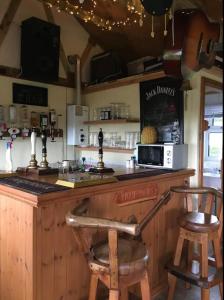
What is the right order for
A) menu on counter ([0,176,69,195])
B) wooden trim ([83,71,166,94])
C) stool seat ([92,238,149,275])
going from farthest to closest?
wooden trim ([83,71,166,94]), menu on counter ([0,176,69,195]), stool seat ([92,238,149,275])

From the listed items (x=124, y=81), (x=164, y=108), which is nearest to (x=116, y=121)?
(x=124, y=81)

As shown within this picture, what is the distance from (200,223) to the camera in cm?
204

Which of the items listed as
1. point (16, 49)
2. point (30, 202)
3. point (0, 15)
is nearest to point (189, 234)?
point (30, 202)

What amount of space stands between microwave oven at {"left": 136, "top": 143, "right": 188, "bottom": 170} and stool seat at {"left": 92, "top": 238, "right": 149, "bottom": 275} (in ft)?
3.56

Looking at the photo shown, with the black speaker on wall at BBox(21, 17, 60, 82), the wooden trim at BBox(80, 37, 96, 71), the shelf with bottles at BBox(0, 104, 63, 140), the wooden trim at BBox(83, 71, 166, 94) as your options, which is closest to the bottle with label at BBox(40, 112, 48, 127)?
the shelf with bottles at BBox(0, 104, 63, 140)

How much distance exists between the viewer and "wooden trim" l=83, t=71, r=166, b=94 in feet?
10.8

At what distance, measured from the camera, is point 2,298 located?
195 cm

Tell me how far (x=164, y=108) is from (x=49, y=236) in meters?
2.13

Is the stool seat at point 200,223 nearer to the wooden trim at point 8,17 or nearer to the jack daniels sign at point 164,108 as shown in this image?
the jack daniels sign at point 164,108

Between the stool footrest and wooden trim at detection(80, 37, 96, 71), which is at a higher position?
wooden trim at detection(80, 37, 96, 71)

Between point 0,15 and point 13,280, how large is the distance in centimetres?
331

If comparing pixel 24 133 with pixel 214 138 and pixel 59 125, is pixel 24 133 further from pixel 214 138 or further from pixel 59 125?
pixel 214 138

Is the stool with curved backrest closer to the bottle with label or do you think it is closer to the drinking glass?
the drinking glass

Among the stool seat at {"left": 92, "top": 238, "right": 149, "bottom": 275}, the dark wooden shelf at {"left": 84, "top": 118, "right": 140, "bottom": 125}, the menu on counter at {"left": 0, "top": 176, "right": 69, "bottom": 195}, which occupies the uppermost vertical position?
the dark wooden shelf at {"left": 84, "top": 118, "right": 140, "bottom": 125}
